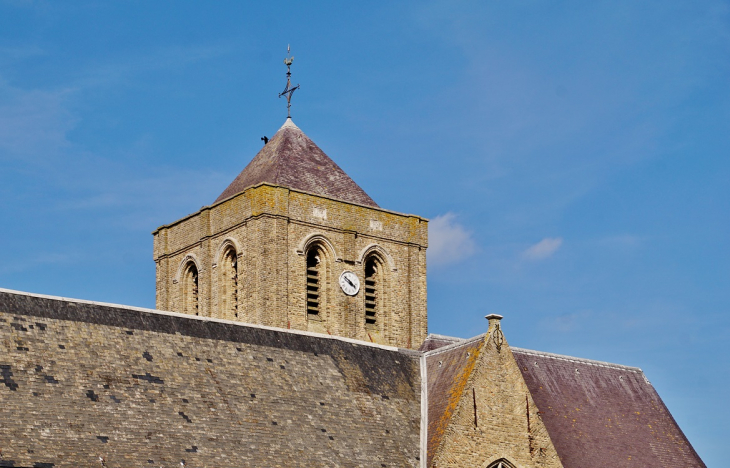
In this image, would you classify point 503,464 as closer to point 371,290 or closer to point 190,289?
point 371,290

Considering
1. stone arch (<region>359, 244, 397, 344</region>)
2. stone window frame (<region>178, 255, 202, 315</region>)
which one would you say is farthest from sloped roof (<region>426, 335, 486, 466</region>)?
stone window frame (<region>178, 255, 202, 315</region>)

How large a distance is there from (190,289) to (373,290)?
662 cm

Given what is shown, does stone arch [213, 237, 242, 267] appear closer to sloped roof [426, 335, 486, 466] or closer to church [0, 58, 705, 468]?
church [0, 58, 705, 468]

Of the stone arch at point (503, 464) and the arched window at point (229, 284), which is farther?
the arched window at point (229, 284)

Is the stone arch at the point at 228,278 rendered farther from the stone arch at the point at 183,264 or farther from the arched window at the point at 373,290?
the arched window at the point at 373,290

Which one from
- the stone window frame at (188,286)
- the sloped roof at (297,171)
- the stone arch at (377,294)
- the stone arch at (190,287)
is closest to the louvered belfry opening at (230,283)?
the stone window frame at (188,286)

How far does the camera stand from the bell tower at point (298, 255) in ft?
159

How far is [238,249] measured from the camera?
162ft

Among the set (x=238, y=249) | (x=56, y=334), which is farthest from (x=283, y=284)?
(x=56, y=334)

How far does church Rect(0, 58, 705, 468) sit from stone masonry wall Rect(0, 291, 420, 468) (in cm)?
4

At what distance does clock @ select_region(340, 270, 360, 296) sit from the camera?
163ft

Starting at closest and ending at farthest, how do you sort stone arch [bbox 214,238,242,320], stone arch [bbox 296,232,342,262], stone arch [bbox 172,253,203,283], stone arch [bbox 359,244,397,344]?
stone arch [bbox 214,238,242,320], stone arch [bbox 296,232,342,262], stone arch [bbox 359,244,397,344], stone arch [bbox 172,253,203,283]

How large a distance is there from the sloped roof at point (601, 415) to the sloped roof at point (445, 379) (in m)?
3.64

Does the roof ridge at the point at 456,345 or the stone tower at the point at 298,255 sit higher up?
the stone tower at the point at 298,255
